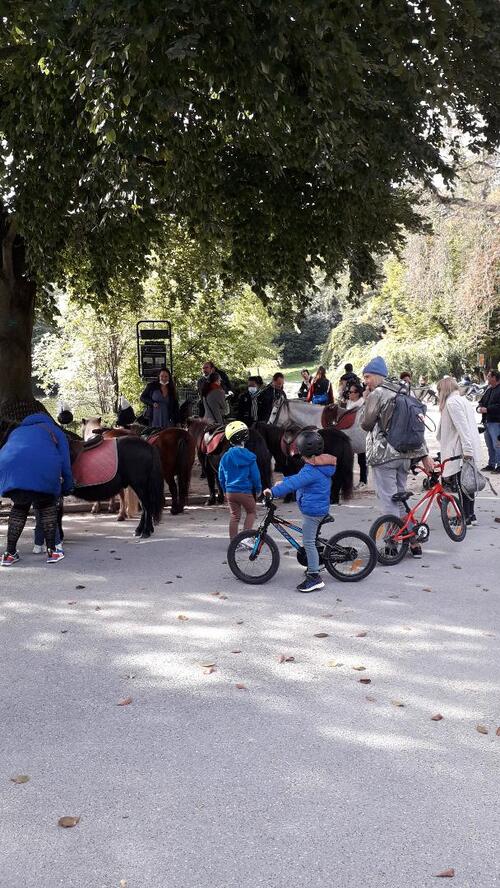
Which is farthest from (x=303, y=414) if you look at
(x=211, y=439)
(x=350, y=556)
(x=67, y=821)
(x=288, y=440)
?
(x=67, y=821)

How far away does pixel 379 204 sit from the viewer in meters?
14.4

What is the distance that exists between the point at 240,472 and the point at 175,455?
3871 mm

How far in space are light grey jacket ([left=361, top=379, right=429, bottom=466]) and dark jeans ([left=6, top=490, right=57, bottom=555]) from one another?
3626mm

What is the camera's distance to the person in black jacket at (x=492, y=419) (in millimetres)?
17062

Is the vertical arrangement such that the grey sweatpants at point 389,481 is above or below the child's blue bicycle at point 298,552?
above

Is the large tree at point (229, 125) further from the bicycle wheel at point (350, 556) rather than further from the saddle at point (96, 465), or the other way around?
the bicycle wheel at point (350, 556)

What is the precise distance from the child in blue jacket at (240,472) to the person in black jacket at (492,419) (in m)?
8.83

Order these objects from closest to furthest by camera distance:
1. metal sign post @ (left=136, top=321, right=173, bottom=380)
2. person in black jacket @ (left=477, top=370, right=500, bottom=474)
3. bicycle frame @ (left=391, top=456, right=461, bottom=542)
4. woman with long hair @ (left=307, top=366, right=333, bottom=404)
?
bicycle frame @ (left=391, top=456, right=461, bottom=542) < person in black jacket @ (left=477, top=370, right=500, bottom=474) < metal sign post @ (left=136, top=321, right=173, bottom=380) < woman with long hair @ (left=307, top=366, right=333, bottom=404)

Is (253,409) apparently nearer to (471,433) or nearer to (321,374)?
(321,374)

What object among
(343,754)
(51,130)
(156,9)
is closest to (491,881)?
(343,754)

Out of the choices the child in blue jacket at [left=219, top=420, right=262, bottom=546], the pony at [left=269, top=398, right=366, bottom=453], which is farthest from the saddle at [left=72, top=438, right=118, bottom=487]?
the pony at [left=269, top=398, right=366, bottom=453]

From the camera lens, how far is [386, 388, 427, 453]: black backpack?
936 centimetres

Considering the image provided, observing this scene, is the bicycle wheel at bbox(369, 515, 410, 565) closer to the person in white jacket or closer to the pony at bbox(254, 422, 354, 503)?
the person in white jacket

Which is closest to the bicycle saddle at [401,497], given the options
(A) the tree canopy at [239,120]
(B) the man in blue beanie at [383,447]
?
(B) the man in blue beanie at [383,447]
